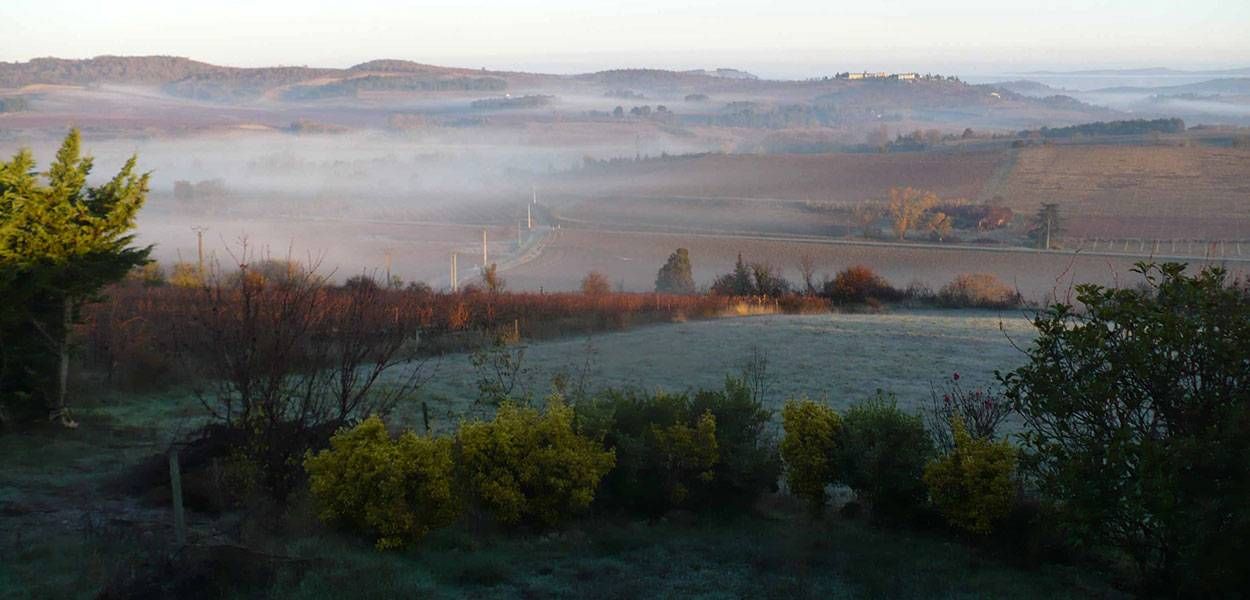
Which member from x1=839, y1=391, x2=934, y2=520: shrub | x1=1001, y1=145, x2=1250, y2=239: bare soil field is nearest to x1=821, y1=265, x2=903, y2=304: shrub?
x1=839, y1=391, x2=934, y2=520: shrub

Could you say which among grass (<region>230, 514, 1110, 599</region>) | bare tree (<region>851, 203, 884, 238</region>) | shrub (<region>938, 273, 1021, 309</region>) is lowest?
bare tree (<region>851, 203, 884, 238</region>)

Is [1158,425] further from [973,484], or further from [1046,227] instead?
[1046,227]

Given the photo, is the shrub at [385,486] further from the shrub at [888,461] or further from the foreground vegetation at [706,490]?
the shrub at [888,461]

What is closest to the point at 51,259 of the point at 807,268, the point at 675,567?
the point at 675,567

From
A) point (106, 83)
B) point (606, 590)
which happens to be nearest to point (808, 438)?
point (606, 590)

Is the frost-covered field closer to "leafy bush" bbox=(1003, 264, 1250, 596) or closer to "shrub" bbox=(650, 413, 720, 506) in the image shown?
"shrub" bbox=(650, 413, 720, 506)

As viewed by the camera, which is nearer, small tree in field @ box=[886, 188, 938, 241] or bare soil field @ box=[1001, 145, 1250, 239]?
bare soil field @ box=[1001, 145, 1250, 239]

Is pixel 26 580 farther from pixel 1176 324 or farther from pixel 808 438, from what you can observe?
pixel 1176 324
